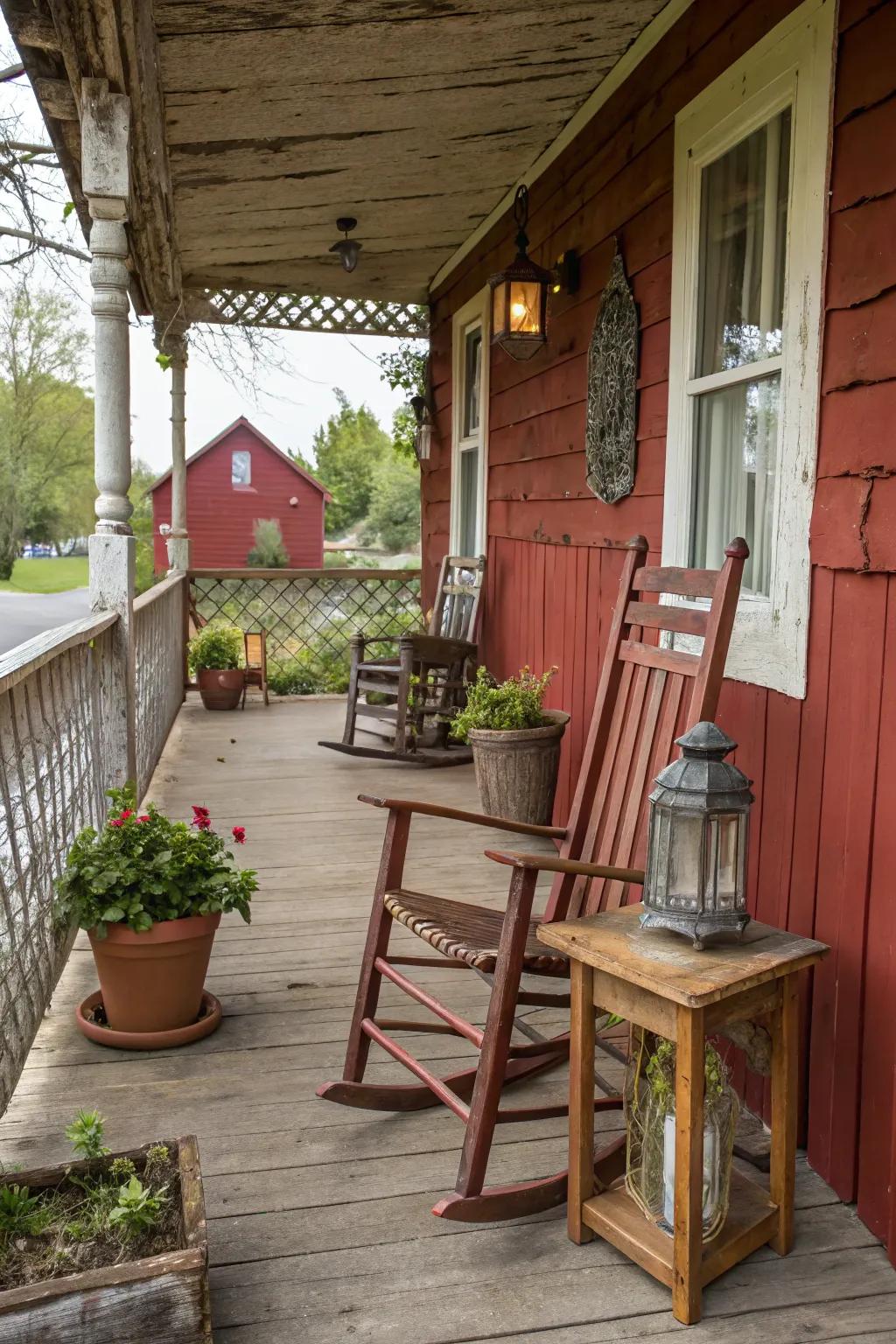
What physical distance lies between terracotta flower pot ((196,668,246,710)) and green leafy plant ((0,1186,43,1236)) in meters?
5.72

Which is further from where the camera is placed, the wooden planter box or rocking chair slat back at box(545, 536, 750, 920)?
rocking chair slat back at box(545, 536, 750, 920)

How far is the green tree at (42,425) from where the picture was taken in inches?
888

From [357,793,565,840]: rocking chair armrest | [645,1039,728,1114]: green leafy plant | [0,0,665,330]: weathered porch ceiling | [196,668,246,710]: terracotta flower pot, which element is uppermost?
[0,0,665,330]: weathered porch ceiling

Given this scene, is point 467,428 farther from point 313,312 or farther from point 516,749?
point 516,749

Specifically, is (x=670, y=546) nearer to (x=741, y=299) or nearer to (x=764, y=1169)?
(x=741, y=299)

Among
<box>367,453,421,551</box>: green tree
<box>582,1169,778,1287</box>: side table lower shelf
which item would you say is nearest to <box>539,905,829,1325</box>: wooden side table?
<box>582,1169,778,1287</box>: side table lower shelf

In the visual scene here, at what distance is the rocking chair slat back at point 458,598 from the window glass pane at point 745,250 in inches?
107

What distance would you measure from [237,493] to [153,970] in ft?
78.7

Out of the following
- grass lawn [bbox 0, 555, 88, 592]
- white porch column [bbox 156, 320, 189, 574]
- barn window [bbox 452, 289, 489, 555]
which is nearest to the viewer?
barn window [bbox 452, 289, 489, 555]

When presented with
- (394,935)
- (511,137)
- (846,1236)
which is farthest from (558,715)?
(846,1236)

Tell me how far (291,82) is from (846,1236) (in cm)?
332

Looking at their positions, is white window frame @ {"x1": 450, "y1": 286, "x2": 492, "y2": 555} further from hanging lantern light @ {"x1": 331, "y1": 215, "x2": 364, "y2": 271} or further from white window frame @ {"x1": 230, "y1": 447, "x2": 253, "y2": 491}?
white window frame @ {"x1": 230, "y1": 447, "x2": 253, "y2": 491}

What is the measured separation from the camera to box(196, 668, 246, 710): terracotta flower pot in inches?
283

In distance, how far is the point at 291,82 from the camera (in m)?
3.38
